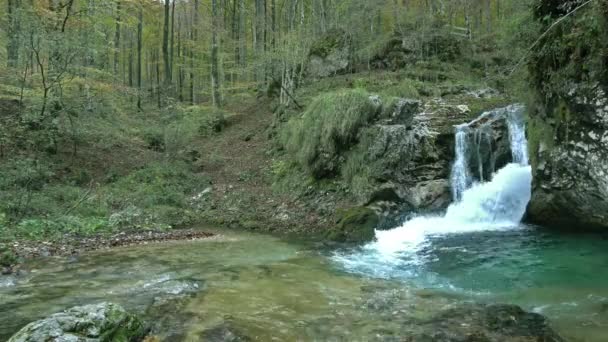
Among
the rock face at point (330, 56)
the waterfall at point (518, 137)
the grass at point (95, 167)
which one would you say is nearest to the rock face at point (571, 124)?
the waterfall at point (518, 137)

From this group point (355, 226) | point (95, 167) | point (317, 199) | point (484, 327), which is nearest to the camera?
point (484, 327)

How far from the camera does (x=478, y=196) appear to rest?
12.1 metres

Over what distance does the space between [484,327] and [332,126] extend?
27.5ft

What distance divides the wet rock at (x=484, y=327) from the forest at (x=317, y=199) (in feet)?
0.10

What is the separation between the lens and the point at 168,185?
15.5 meters

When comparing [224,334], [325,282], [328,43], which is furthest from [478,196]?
[328,43]

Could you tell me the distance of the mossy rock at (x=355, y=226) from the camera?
33.8 ft

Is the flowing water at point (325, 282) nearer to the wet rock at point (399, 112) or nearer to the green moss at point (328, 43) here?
the wet rock at point (399, 112)

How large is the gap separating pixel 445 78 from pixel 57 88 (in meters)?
15.6

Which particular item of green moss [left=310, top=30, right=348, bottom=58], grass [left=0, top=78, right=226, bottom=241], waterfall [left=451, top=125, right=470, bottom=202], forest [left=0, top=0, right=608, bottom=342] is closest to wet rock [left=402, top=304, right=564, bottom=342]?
forest [left=0, top=0, right=608, bottom=342]

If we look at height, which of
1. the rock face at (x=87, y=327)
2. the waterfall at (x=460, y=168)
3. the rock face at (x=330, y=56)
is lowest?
the rock face at (x=87, y=327)

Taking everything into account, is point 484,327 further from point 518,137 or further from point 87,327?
point 518,137

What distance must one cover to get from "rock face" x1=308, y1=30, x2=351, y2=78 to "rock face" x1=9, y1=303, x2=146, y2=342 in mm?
19488

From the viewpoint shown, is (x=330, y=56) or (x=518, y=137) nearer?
(x=518, y=137)
